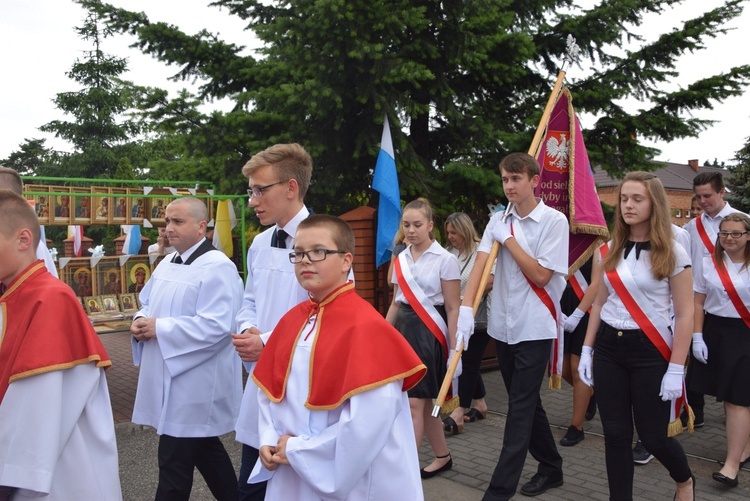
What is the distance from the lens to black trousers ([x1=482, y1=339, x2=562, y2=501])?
426cm

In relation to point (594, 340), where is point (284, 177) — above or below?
above

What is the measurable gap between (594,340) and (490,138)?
5252 mm

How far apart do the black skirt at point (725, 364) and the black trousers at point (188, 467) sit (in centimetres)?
367

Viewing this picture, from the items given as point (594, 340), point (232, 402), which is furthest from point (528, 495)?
point (232, 402)

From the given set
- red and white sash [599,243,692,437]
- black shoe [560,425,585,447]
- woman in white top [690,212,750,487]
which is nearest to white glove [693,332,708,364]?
woman in white top [690,212,750,487]

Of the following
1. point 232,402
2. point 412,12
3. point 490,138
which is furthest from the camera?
point 490,138

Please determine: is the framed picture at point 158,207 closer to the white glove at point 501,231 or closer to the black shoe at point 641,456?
the white glove at point 501,231

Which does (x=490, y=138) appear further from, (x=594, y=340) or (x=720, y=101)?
(x=594, y=340)

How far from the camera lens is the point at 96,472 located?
271 cm

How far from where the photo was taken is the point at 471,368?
6.43 metres

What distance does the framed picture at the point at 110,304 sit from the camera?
783cm

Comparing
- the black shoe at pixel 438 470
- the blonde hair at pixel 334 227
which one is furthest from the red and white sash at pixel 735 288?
the blonde hair at pixel 334 227

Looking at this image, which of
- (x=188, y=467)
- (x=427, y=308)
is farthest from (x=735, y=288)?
(x=188, y=467)

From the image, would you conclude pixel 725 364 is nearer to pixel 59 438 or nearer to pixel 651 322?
pixel 651 322
